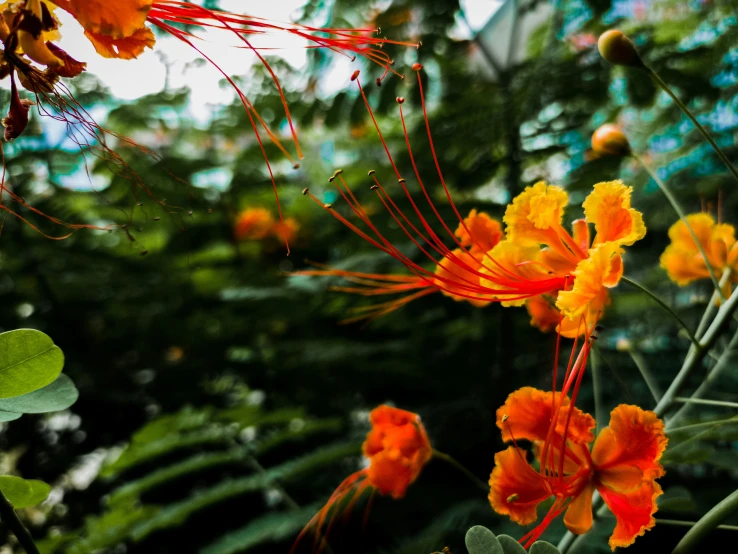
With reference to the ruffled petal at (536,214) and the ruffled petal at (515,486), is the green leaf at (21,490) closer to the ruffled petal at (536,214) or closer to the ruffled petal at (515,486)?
the ruffled petal at (515,486)

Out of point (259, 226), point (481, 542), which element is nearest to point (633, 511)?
point (481, 542)

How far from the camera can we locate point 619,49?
89 centimetres

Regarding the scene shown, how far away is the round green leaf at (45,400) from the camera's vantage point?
2.00ft

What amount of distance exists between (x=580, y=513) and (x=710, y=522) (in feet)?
0.49

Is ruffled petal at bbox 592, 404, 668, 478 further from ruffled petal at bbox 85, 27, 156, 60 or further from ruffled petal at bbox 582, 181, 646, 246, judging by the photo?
ruffled petal at bbox 85, 27, 156, 60

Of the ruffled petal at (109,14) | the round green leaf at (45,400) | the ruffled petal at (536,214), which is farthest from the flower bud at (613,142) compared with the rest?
the round green leaf at (45,400)

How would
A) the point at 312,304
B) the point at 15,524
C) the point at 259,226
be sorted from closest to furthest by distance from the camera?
1. the point at 15,524
2. the point at 312,304
3. the point at 259,226

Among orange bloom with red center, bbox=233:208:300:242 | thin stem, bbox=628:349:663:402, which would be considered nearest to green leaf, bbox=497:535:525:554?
thin stem, bbox=628:349:663:402

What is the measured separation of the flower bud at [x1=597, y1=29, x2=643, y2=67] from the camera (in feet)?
2.92

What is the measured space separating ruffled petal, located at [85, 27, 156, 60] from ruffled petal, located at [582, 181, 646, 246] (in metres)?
0.53

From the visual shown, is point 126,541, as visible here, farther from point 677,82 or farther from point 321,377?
point 677,82

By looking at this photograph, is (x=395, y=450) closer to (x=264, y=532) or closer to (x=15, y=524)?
(x=264, y=532)

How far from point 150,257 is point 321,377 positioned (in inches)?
28.1

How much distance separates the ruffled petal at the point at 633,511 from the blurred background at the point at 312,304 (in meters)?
0.62
